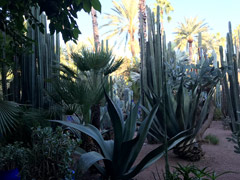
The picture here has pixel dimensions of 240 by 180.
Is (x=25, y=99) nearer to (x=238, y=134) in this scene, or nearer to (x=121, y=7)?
(x=238, y=134)

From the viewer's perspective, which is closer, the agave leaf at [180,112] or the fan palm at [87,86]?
the fan palm at [87,86]

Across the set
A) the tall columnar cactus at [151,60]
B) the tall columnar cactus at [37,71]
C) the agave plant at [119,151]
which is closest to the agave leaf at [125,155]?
the agave plant at [119,151]

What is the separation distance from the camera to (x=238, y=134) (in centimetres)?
267

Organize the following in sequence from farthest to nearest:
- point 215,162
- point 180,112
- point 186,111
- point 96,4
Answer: point 186,111 → point 180,112 → point 215,162 → point 96,4

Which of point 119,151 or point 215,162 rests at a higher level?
point 119,151

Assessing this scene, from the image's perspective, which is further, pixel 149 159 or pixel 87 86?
pixel 87 86

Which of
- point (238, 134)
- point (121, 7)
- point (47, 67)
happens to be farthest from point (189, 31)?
point (238, 134)

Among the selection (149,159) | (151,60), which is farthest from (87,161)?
(151,60)

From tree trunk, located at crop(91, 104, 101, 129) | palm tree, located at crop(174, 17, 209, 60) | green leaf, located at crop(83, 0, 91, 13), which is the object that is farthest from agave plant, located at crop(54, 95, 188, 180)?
palm tree, located at crop(174, 17, 209, 60)

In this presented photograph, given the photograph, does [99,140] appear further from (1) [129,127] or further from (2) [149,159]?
(2) [149,159]

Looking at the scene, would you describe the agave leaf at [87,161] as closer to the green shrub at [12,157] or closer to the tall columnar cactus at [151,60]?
the green shrub at [12,157]

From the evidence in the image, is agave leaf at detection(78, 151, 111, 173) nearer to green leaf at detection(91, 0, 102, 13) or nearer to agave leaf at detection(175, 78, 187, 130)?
green leaf at detection(91, 0, 102, 13)

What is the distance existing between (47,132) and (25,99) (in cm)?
270

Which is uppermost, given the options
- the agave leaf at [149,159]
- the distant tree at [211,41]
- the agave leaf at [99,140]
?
the distant tree at [211,41]
